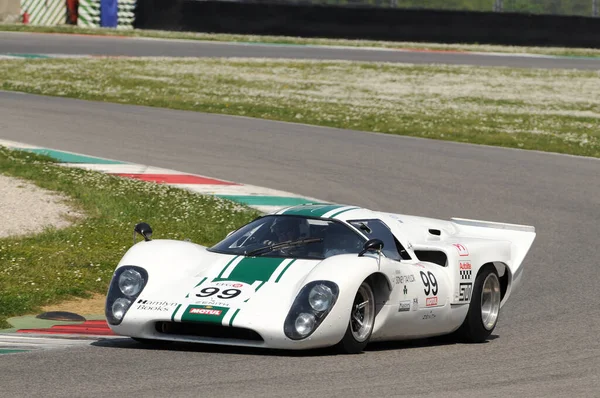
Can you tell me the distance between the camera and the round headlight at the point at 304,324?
24.9 ft

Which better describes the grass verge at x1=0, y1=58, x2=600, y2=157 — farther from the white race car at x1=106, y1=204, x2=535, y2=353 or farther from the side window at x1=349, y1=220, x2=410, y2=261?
the side window at x1=349, y1=220, x2=410, y2=261

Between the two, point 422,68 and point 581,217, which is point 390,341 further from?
point 422,68

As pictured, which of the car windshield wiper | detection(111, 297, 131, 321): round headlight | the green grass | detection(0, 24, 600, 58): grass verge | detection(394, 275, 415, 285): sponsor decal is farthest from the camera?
detection(0, 24, 600, 58): grass verge

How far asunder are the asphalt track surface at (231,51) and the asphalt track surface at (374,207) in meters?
11.4

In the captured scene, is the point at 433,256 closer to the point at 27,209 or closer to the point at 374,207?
the point at 374,207

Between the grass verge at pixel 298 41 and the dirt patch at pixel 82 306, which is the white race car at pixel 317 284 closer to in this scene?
the dirt patch at pixel 82 306

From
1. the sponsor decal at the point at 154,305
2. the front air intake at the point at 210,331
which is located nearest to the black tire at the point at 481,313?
the front air intake at the point at 210,331

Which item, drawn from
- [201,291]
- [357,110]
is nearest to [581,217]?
[201,291]

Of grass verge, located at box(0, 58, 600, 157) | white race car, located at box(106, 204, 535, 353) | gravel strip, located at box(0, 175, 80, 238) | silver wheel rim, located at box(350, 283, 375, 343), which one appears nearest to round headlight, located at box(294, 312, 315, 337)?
white race car, located at box(106, 204, 535, 353)

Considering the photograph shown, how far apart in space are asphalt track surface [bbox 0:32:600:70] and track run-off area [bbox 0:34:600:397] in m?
11.9

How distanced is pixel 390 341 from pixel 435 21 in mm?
35406

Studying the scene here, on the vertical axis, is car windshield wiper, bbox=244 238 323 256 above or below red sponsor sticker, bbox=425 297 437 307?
above

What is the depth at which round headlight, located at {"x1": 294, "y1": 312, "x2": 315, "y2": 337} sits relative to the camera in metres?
7.59

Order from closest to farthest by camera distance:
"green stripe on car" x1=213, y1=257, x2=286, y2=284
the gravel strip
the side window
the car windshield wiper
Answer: "green stripe on car" x1=213, y1=257, x2=286, y2=284 < the car windshield wiper < the side window < the gravel strip
